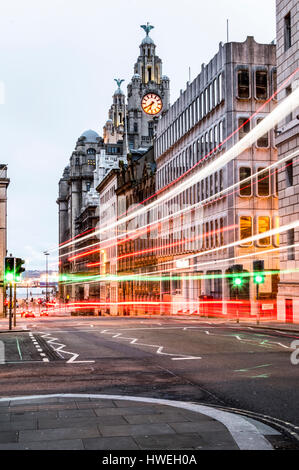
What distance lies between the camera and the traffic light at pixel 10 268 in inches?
1362

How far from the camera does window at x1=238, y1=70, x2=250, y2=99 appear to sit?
5628 cm

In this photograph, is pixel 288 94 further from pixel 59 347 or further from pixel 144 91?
pixel 144 91

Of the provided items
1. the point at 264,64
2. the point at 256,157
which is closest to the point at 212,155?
the point at 256,157

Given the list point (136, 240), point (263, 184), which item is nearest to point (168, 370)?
point (263, 184)

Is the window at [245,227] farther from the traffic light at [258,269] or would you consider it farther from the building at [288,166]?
the traffic light at [258,269]

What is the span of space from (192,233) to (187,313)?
334 inches

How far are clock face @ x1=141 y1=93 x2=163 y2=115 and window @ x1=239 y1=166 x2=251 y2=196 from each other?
7536 cm

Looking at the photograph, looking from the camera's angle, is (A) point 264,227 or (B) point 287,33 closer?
(B) point 287,33

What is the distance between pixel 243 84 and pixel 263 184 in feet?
29.9

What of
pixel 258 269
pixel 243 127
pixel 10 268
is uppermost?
pixel 243 127

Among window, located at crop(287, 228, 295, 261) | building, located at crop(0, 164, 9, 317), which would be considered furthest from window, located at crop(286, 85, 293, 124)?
building, located at crop(0, 164, 9, 317)

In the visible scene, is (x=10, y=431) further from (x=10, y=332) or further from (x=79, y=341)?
(x=10, y=332)

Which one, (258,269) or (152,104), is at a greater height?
(152,104)

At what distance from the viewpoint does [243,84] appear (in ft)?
185
